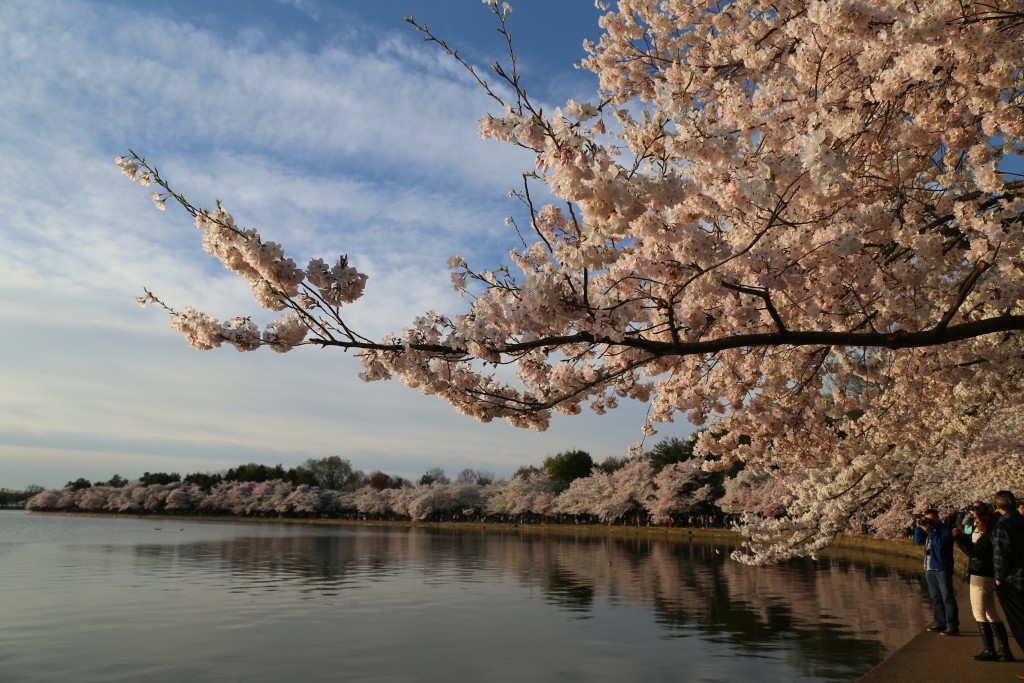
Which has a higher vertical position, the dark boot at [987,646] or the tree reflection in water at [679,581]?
the dark boot at [987,646]

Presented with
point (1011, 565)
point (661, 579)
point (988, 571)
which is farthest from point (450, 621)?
point (1011, 565)

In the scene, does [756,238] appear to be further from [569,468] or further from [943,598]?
[569,468]

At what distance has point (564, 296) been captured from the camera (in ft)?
15.2

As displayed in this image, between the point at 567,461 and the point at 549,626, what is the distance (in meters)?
60.9

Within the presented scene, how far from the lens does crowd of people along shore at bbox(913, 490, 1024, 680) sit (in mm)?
6805

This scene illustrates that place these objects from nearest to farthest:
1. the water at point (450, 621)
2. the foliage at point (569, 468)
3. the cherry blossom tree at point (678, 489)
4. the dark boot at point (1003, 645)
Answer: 1. the dark boot at point (1003, 645)
2. the water at point (450, 621)
3. the cherry blossom tree at point (678, 489)
4. the foliage at point (569, 468)

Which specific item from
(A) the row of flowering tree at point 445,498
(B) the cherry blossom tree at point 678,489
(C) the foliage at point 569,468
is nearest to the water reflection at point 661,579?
(B) the cherry blossom tree at point 678,489

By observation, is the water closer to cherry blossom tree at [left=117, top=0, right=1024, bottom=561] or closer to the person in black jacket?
the person in black jacket

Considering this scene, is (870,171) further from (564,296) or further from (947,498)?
(947,498)

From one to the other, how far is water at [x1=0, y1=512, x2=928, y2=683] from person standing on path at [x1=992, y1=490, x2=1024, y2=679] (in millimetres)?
3665

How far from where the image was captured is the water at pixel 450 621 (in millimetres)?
11102

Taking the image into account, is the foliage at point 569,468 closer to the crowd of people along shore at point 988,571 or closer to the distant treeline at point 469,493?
the distant treeline at point 469,493

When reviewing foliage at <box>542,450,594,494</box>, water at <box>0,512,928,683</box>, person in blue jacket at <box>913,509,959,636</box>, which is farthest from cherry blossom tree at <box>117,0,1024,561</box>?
foliage at <box>542,450,594,494</box>

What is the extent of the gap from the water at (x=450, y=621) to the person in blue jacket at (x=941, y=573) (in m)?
1.30
